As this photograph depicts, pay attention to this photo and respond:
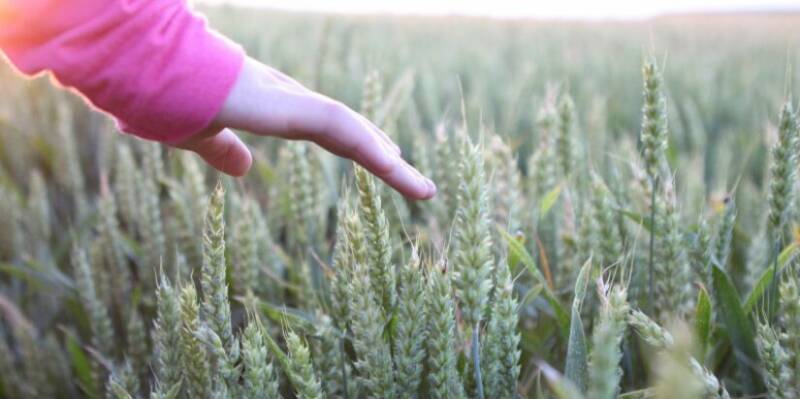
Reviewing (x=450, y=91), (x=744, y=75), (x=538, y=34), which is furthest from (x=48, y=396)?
(x=538, y=34)

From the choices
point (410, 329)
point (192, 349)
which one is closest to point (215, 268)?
point (192, 349)

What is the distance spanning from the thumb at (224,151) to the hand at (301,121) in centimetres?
3

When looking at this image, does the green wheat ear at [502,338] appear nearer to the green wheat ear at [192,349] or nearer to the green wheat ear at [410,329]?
the green wheat ear at [410,329]

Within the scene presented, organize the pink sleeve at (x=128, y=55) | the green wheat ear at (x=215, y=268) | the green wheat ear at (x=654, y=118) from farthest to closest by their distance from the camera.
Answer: the green wheat ear at (x=654, y=118)
the green wheat ear at (x=215, y=268)
the pink sleeve at (x=128, y=55)

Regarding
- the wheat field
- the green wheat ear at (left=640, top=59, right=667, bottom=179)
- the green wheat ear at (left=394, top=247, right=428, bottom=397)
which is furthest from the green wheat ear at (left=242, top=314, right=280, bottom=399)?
the green wheat ear at (left=640, top=59, right=667, bottom=179)

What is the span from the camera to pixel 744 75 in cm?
280

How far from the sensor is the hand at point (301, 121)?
1.92 feet

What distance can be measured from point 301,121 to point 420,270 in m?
0.19

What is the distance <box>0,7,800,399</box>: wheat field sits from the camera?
2.10 ft

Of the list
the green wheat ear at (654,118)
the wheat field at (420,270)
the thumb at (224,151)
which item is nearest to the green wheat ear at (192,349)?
the wheat field at (420,270)

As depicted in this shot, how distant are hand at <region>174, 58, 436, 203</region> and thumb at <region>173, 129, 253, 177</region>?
3cm

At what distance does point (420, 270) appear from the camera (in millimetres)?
685

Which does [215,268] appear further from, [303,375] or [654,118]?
[654,118]

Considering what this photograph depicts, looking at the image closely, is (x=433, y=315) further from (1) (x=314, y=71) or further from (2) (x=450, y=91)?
(2) (x=450, y=91)
